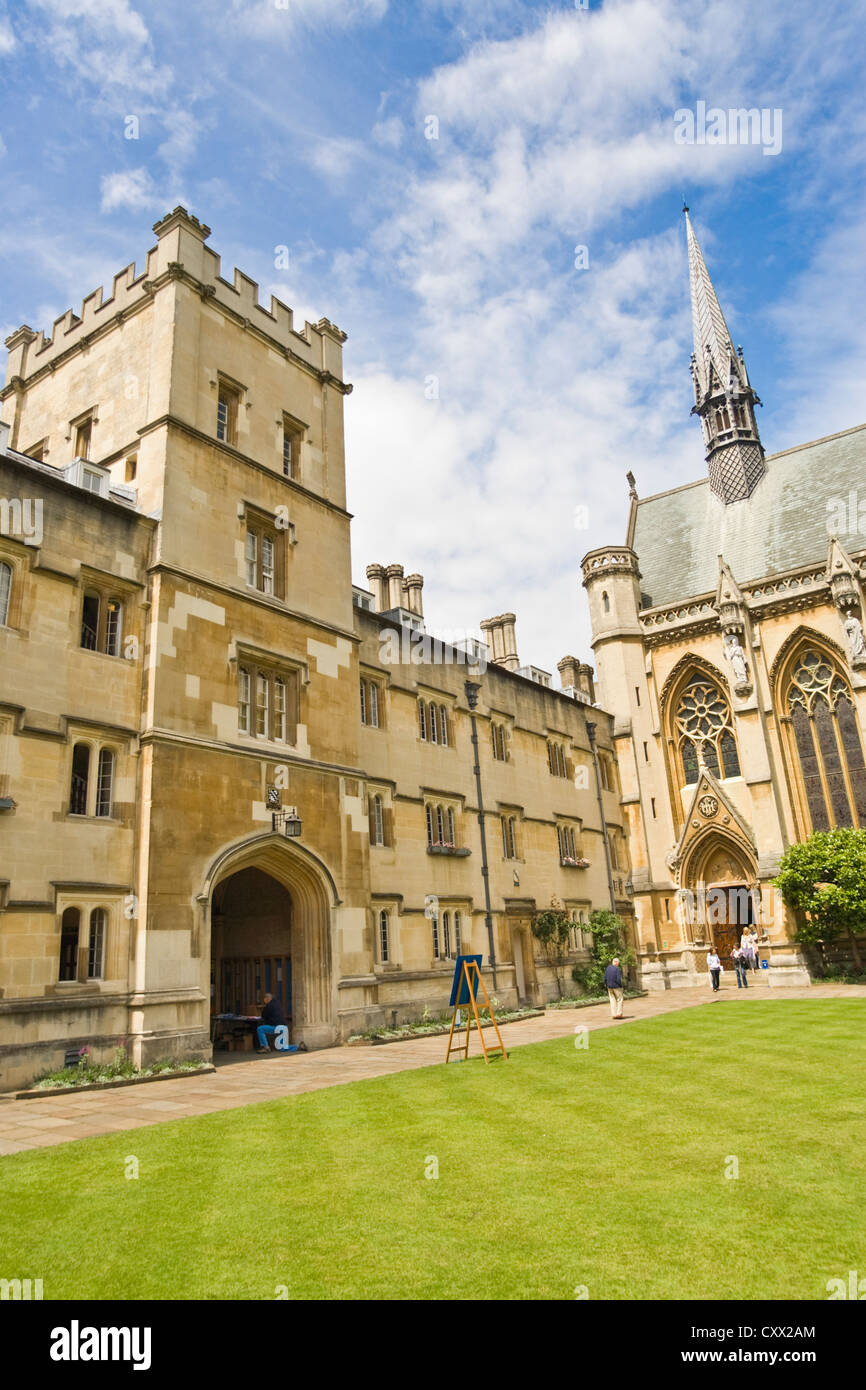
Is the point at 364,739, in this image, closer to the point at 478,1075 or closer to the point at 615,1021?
the point at 615,1021

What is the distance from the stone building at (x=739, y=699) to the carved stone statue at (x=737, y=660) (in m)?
0.08

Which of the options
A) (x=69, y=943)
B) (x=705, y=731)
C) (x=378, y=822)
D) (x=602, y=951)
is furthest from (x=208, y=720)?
(x=705, y=731)

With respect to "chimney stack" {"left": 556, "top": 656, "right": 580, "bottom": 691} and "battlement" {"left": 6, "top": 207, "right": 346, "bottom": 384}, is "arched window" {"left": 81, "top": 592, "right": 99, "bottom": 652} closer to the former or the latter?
"battlement" {"left": 6, "top": 207, "right": 346, "bottom": 384}

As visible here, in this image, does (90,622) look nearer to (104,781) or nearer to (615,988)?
(104,781)

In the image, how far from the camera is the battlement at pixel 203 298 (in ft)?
68.3

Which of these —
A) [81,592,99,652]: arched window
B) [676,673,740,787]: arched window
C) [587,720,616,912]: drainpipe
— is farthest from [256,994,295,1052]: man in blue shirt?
[676,673,740,787]: arched window

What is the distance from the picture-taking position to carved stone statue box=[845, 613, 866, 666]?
34.8 m

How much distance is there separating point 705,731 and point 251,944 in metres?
24.9

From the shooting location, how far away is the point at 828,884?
106ft


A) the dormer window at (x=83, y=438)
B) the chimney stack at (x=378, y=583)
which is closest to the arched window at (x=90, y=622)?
the dormer window at (x=83, y=438)

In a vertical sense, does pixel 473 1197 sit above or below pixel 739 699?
below

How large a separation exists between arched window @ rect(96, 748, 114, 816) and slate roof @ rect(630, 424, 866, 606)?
30437mm

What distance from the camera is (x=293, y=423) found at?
23.4 meters

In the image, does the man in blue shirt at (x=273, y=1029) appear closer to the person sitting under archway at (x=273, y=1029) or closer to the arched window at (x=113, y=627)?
the person sitting under archway at (x=273, y=1029)
